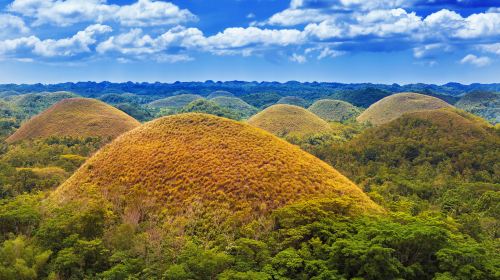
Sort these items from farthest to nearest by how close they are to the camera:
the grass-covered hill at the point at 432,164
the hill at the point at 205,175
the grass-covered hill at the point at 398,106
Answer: the grass-covered hill at the point at 398,106
the grass-covered hill at the point at 432,164
the hill at the point at 205,175

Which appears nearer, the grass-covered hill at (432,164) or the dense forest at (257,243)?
the dense forest at (257,243)

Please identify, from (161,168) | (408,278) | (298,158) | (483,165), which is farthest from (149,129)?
(483,165)

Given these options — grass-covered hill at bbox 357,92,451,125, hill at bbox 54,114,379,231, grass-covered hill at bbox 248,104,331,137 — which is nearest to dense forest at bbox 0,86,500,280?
hill at bbox 54,114,379,231

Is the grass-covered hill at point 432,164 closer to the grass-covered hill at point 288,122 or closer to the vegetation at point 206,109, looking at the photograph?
the grass-covered hill at point 288,122

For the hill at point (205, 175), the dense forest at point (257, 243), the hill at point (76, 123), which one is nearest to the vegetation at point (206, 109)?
the hill at point (76, 123)

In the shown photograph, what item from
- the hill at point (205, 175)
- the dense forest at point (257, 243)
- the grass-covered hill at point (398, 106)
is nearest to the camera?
the dense forest at point (257, 243)

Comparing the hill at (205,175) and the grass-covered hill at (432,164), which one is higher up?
the hill at (205,175)
